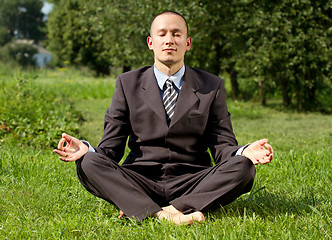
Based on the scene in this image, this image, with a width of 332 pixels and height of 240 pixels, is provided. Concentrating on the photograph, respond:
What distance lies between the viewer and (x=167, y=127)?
315cm

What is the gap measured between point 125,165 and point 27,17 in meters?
69.2

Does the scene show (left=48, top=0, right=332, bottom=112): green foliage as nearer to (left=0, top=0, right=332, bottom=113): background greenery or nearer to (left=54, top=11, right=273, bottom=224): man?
(left=0, top=0, right=332, bottom=113): background greenery

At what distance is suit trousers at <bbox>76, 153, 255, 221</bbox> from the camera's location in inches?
116

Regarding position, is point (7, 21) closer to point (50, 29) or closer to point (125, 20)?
point (50, 29)

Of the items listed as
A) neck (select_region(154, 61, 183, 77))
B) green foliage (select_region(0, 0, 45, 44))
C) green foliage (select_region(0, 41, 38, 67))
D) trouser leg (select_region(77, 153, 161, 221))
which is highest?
green foliage (select_region(0, 0, 45, 44))

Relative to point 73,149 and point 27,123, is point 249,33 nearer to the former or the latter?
point 27,123

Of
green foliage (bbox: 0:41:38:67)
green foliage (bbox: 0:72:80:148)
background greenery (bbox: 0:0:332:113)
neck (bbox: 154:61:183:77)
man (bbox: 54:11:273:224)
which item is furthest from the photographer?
green foliage (bbox: 0:41:38:67)

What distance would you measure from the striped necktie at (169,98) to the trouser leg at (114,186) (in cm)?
57

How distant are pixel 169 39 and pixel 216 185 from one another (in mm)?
1130

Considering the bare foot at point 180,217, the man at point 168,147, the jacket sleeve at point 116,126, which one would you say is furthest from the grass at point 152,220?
the jacket sleeve at point 116,126

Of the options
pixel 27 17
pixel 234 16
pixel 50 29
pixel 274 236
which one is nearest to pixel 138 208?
pixel 274 236

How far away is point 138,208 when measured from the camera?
3.00 m

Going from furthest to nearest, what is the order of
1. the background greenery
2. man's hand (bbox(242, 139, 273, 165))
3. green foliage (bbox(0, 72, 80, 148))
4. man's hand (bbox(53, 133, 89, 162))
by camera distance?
the background greenery
green foliage (bbox(0, 72, 80, 148))
man's hand (bbox(53, 133, 89, 162))
man's hand (bbox(242, 139, 273, 165))

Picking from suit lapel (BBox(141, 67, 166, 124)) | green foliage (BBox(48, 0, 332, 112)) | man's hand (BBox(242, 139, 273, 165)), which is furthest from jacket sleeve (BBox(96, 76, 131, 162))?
green foliage (BBox(48, 0, 332, 112))
